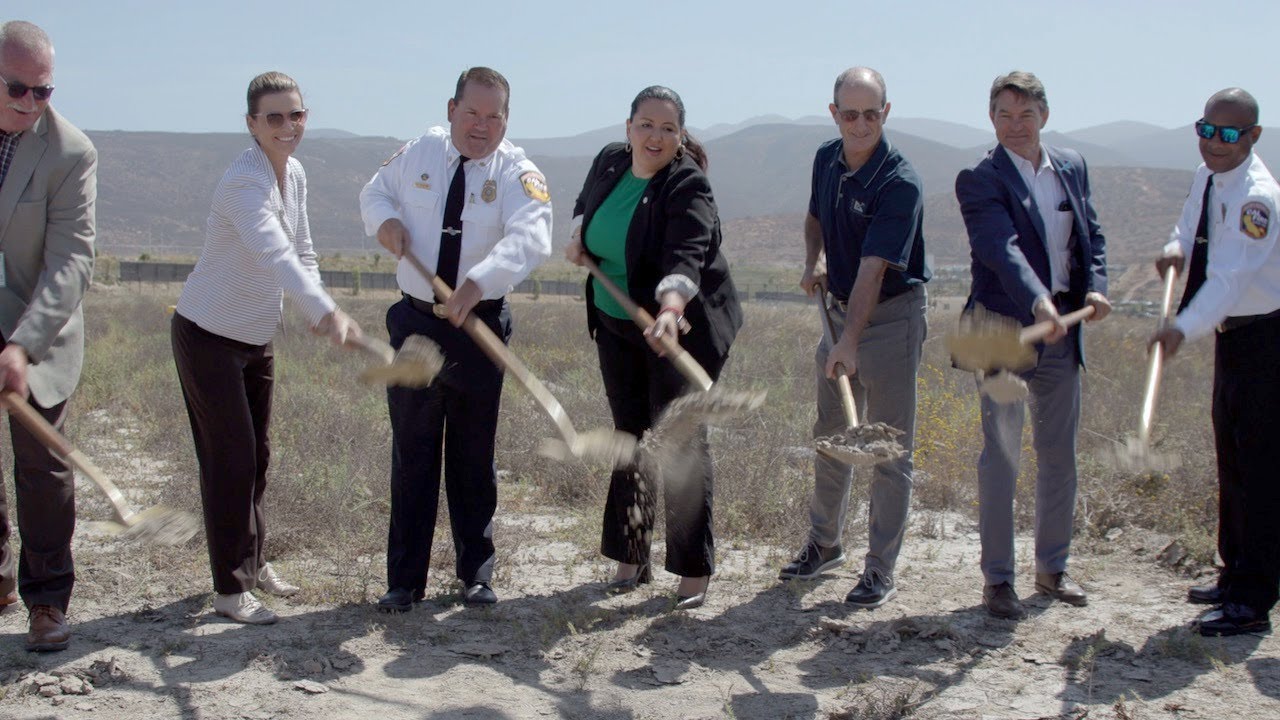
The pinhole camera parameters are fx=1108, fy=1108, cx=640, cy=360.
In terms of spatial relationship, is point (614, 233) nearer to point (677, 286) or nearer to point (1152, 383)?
point (677, 286)

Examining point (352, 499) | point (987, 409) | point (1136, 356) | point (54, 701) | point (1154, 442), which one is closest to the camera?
point (54, 701)

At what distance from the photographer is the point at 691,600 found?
4520 millimetres

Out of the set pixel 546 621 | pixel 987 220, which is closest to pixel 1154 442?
pixel 987 220

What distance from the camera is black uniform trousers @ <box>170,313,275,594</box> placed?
410 centimetres

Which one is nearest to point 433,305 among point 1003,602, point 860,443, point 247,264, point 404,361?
point 404,361

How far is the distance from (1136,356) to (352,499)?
983 cm

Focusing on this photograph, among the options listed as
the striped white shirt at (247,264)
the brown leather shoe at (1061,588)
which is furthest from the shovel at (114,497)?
the brown leather shoe at (1061,588)

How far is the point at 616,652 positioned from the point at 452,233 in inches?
66.4

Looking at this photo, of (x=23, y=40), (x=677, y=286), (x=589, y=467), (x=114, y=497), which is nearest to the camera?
(x=114, y=497)

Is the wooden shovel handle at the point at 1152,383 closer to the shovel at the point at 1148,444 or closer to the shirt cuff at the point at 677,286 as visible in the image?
the shovel at the point at 1148,444

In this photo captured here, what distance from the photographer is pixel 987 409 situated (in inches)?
176

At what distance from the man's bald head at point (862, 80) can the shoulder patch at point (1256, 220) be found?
1.41 metres

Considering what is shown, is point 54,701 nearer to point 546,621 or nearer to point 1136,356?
point 546,621

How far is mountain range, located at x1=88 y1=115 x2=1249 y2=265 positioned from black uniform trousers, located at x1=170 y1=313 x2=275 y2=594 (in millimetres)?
24390
